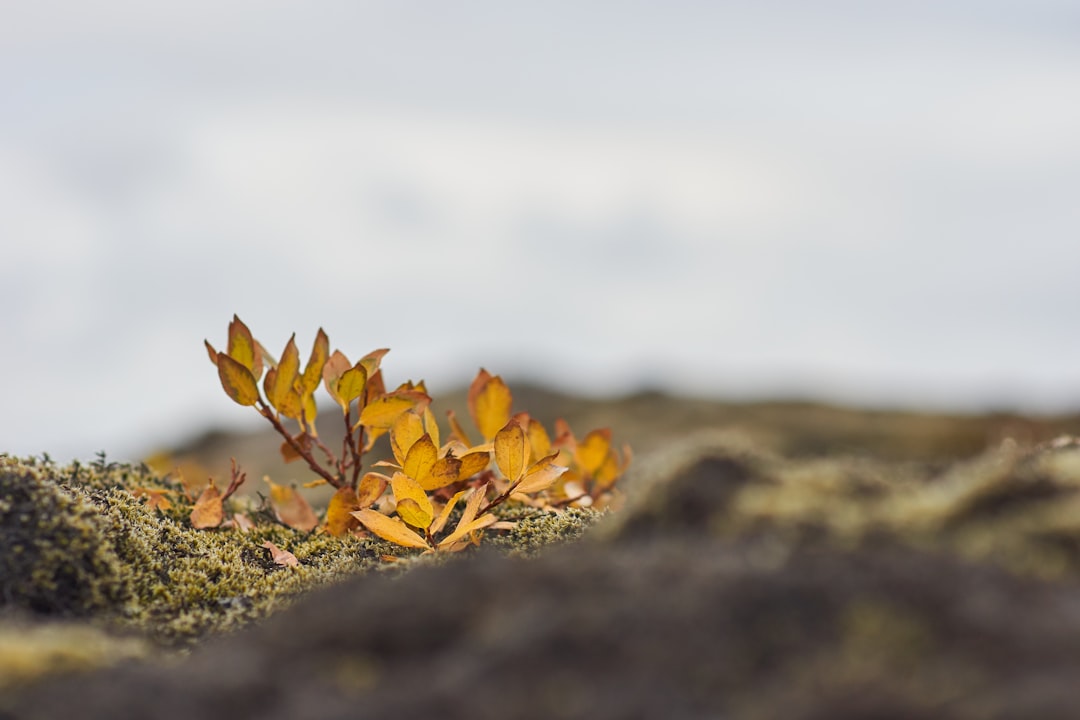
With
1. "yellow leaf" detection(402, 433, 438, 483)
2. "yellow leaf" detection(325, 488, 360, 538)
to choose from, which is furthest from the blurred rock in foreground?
"yellow leaf" detection(325, 488, 360, 538)

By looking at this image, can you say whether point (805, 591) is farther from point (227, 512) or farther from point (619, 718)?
point (227, 512)

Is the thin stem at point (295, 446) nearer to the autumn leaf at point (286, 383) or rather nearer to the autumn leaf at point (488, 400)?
the autumn leaf at point (286, 383)

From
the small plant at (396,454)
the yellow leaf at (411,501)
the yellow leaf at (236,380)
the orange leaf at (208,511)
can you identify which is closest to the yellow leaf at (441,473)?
the small plant at (396,454)

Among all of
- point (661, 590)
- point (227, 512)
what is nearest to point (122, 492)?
point (227, 512)

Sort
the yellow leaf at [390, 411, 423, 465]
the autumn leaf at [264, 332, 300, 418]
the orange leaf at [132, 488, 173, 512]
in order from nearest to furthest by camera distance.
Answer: the yellow leaf at [390, 411, 423, 465]
the autumn leaf at [264, 332, 300, 418]
the orange leaf at [132, 488, 173, 512]

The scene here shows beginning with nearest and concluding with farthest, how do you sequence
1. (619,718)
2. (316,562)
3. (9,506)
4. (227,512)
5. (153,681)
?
1. (619,718)
2. (153,681)
3. (9,506)
4. (316,562)
5. (227,512)

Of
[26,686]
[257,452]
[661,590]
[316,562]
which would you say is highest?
[661,590]

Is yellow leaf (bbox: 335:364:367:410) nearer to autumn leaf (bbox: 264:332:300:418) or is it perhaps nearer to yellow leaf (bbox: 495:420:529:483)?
autumn leaf (bbox: 264:332:300:418)
